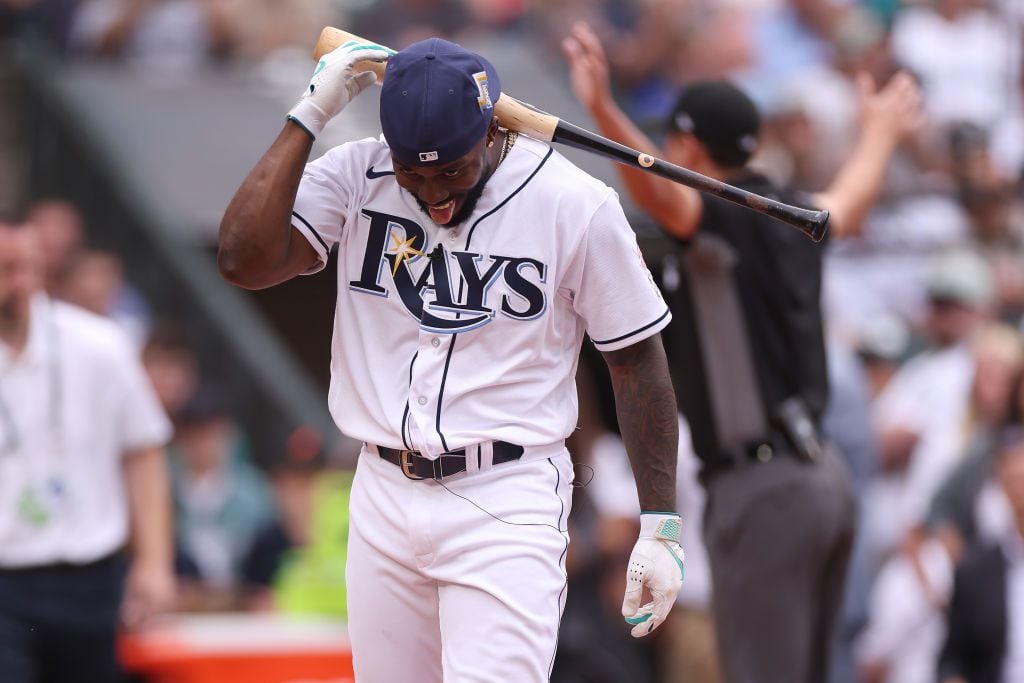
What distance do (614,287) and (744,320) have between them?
4.62 feet

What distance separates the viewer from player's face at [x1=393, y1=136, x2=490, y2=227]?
3.69m

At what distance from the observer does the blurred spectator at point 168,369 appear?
8.70 metres

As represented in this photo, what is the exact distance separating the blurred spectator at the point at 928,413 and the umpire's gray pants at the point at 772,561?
2.77m

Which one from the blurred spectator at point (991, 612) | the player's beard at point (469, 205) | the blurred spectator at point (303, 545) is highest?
the player's beard at point (469, 205)

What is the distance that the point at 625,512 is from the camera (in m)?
7.87

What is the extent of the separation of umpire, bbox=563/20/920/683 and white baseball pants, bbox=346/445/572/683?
4.40ft

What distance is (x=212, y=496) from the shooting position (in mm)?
8180

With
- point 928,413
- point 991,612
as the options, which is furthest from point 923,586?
point 928,413

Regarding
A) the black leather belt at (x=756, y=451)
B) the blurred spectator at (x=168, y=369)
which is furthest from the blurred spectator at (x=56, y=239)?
the black leather belt at (x=756, y=451)

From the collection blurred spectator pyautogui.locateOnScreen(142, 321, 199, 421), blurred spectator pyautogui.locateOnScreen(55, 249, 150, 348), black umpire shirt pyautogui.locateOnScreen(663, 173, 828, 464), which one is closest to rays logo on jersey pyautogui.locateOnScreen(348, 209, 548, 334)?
black umpire shirt pyautogui.locateOnScreen(663, 173, 828, 464)

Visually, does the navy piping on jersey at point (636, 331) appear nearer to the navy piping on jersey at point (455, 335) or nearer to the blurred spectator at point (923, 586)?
the navy piping on jersey at point (455, 335)

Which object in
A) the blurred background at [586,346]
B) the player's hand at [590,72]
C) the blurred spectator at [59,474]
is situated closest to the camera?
the player's hand at [590,72]

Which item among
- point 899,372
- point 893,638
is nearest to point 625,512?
point 893,638

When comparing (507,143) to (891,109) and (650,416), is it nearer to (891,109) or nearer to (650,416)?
(650,416)
